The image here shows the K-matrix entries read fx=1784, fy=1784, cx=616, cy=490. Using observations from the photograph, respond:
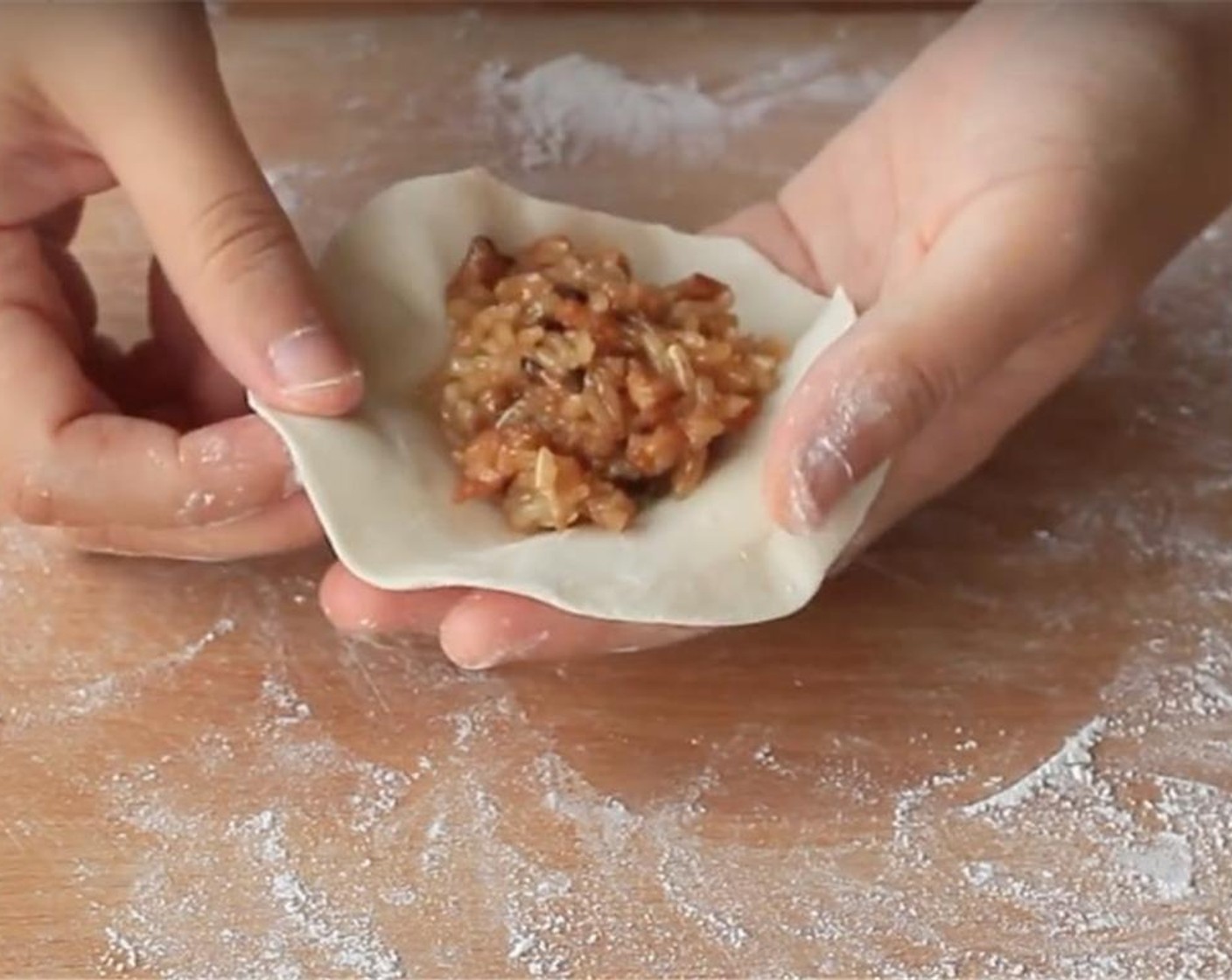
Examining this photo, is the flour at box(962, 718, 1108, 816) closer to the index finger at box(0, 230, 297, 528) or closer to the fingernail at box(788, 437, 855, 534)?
the fingernail at box(788, 437, 855, 534)

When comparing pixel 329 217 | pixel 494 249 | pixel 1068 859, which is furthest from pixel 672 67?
pixel 1068 859

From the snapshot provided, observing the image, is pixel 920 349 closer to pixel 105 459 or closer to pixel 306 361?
pixel 306 361

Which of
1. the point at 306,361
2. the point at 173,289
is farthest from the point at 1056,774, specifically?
→ the point at 173,289

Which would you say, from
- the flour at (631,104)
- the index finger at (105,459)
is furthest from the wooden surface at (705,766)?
the flour at (631,104)

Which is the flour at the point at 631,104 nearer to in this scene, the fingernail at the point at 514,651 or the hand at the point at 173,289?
the hand at the point at 173,289

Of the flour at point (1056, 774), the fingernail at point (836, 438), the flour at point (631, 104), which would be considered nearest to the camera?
the fingernail at point (836, 438)

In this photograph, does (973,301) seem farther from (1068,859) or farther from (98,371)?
(98,371)

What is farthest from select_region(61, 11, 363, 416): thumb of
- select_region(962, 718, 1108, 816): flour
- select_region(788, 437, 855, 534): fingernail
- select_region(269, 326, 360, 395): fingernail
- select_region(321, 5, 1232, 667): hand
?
select_region(962, 718, 1108, 816): flour
